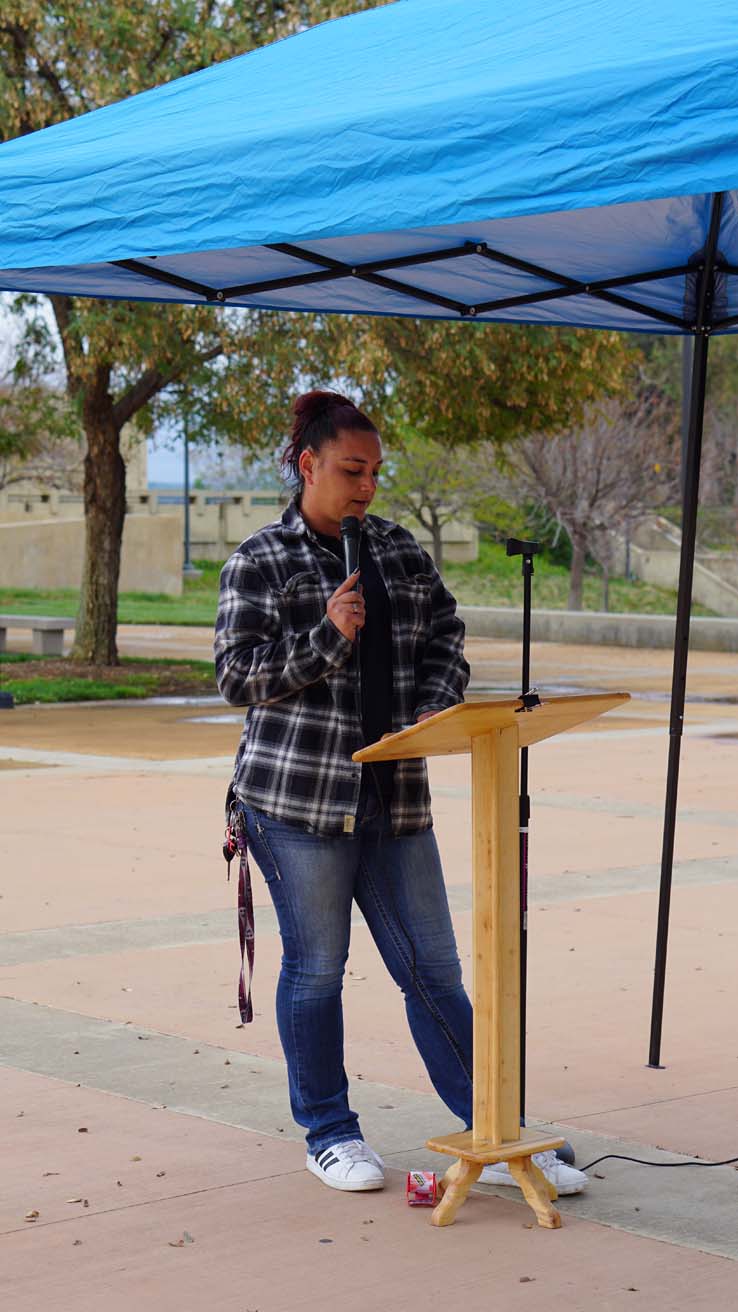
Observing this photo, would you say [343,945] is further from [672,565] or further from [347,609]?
[672,565]

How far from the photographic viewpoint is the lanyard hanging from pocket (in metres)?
4.57

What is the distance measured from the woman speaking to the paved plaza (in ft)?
1.08

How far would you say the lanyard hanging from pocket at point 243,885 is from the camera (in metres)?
4.57

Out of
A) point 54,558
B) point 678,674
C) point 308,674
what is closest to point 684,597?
point 678,674

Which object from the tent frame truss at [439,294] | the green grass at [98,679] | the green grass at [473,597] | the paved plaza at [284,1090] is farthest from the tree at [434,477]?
the tent frame truss at [439,294]

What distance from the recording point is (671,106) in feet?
11.6

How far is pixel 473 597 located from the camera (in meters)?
44.4

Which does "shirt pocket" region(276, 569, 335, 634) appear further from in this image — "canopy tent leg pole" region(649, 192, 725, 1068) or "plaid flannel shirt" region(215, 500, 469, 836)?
"canopy tent leg pole" region(649, 192, 725, 1068)

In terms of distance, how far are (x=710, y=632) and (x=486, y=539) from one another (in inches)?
1055

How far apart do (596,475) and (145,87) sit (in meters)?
18.6

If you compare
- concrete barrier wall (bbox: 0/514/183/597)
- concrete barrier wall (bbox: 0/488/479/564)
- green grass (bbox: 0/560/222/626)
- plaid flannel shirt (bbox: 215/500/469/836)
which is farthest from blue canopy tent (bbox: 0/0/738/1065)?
concrete barrier wall (bbox: 0/488/479/564)

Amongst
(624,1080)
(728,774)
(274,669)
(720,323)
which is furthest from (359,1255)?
(728,774)

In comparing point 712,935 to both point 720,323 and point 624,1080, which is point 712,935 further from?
point 720,323

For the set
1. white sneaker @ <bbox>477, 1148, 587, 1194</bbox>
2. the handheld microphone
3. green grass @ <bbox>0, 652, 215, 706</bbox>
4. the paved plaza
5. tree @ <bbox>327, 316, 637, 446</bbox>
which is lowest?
green grass @ <bbox>0, 652, 215, 706</bbox>
